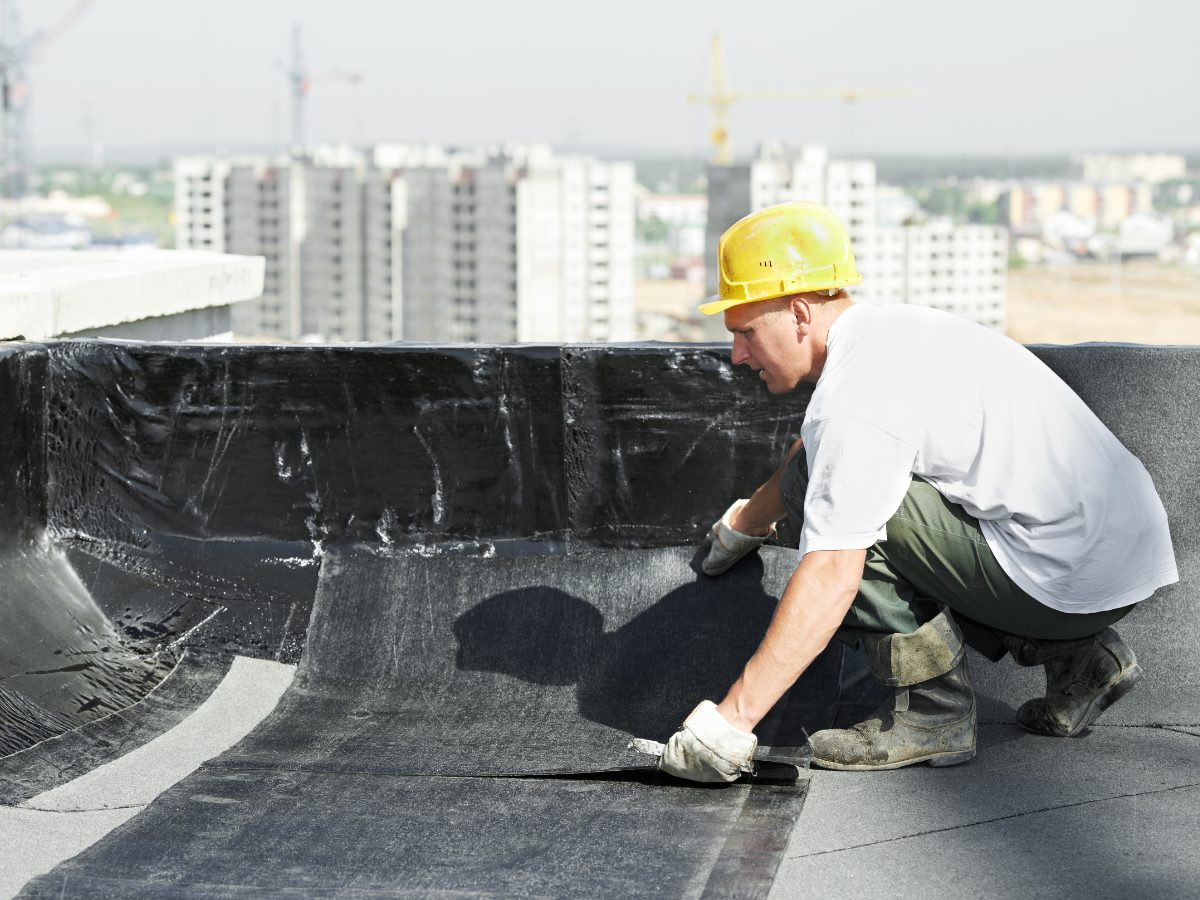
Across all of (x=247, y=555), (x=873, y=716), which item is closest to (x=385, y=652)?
(x=247, y=555)

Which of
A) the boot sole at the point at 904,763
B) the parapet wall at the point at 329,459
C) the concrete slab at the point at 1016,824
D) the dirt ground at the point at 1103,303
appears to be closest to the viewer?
the concrete slab at the point at 1016,824

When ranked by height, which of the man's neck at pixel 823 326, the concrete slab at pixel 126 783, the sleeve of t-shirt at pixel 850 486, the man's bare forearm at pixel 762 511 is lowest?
the concrete slab at pixel 126 783

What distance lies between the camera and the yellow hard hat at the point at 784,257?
212 cm

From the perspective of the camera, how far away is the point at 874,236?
3093 inches

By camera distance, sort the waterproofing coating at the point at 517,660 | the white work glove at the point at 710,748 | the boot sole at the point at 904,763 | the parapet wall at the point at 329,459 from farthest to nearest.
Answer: the parapet wall at the point at 329,459
the waterproofing coating at the point at 517,660
the boot sole at the point at 904,763
the white work glove at the point at 710,748

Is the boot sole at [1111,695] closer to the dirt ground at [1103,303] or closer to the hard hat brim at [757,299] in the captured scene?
the hard hat brim at [757,299]

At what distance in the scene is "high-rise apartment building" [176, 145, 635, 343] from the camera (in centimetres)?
6575

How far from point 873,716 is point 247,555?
1740mm

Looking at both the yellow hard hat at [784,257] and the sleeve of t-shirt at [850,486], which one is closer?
the sleeve of t-shirt at [850,486]

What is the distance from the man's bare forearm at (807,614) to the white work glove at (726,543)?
2.35 ft

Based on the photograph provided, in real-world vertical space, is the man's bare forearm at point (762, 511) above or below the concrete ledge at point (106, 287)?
below

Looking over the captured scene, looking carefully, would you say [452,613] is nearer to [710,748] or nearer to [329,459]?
[329,459]

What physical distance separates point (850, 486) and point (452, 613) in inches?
52.4

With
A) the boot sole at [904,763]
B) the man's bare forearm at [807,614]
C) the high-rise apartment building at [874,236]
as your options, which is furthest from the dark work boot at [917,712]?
the high-rise apartment building at [874,236]
